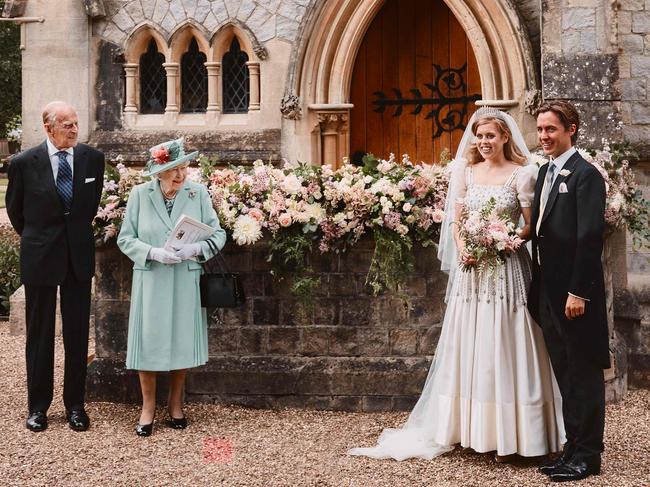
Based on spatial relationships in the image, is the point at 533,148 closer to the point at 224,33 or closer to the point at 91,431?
the point at 224,33

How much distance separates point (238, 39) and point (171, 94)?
0.98m

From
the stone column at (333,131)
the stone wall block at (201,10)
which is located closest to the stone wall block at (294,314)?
the stone column at (333,131)

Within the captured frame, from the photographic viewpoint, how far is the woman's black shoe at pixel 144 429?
557cm

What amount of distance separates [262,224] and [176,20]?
458cm

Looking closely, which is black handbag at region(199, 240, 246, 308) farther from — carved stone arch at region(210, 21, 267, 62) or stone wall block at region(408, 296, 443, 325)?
carved stone arch at region(210, 21, 267, 62)

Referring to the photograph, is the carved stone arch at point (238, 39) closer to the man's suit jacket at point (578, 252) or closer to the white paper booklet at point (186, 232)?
the white paper booklet at point (186, 232)

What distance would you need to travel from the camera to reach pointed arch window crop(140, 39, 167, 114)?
10352 millimetres

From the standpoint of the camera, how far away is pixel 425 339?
6258 mm

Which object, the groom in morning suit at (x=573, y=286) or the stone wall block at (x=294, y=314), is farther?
the stone wall block at (x=294, y=314)

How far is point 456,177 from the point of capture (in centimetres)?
523

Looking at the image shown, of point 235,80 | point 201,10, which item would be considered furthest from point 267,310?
point 201,10

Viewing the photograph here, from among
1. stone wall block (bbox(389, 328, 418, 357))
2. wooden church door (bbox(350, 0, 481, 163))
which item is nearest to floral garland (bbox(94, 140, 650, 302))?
stone wall block (bbox(389, 328, 418, 357))

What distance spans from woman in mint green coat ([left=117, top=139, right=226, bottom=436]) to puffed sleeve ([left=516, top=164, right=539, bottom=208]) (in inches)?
73.7

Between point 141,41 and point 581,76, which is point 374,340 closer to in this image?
point 581,76
